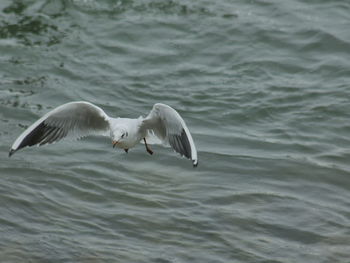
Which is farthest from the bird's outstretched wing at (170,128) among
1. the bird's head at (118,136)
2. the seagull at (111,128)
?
the bird's head at (118,136)

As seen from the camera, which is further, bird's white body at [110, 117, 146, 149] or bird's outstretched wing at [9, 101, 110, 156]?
bird's outstretched wing at [9, 101, 110, 156]

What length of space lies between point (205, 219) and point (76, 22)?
6221mm

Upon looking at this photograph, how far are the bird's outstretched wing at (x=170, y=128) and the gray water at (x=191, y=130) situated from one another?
0.87 metres

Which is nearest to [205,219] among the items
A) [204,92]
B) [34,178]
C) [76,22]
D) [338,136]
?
[34,178]

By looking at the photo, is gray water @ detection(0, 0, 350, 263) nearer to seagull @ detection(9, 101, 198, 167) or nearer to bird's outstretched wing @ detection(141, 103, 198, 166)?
seagull @ detection(9, 101, 198, 167)

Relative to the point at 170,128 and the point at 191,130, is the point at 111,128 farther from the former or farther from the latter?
the point at 191,130

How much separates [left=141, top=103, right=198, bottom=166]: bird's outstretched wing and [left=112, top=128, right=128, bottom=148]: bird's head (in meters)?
0.37

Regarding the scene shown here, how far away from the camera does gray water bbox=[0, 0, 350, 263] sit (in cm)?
748

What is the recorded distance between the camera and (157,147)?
968 cm

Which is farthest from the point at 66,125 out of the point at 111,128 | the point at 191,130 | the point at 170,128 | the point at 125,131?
the point at 191,130

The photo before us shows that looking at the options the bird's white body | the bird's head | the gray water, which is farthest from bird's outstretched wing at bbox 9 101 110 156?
the gray water

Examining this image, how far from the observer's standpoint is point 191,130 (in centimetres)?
1012

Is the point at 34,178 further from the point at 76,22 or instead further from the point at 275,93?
the point at 76,22

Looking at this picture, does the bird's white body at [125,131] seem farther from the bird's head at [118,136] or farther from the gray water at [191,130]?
the gray water at [191,130]
